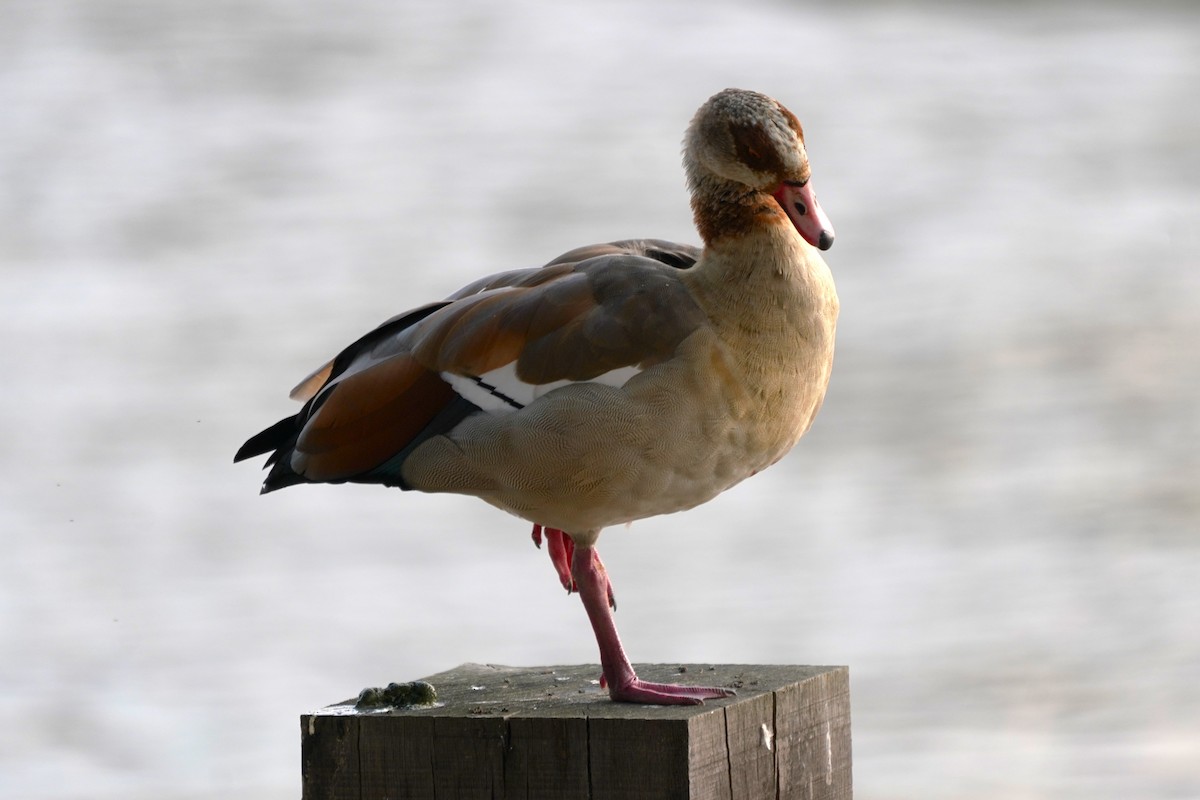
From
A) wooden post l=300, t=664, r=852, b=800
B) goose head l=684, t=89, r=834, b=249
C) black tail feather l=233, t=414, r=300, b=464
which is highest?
goose head l=684, t=89, r=834, b=249

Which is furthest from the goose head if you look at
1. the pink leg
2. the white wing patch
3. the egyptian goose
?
the pink leg

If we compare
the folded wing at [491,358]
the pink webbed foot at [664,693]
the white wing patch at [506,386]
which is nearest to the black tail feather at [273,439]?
the folded wing at [491,358]

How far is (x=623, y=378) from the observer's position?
341 centimetres

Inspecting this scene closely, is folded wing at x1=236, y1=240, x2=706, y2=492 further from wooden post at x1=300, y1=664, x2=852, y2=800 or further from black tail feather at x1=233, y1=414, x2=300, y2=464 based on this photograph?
wooden post at x1=300, y1=664, x2=852, y2=800

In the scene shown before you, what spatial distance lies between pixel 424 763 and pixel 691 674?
77 centimetres

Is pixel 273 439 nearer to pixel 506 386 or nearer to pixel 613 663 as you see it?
pixel 506 386

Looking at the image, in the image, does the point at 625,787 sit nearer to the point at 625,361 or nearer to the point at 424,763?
the point at 424,763

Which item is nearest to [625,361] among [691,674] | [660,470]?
[660,470]

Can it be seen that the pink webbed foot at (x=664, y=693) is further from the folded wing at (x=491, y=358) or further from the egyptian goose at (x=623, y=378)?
the folded wing at (x=491, y=358)

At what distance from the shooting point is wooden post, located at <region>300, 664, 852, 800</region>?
9.91ft

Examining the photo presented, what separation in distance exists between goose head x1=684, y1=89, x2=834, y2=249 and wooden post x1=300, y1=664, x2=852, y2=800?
1.08 meters

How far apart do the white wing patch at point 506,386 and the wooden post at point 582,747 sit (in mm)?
672

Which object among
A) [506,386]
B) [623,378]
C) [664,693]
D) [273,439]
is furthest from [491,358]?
[664,693]

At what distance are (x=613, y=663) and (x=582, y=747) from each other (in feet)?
1.05
